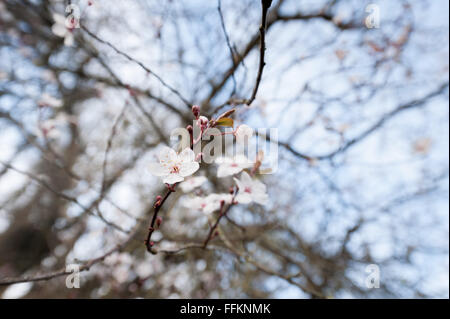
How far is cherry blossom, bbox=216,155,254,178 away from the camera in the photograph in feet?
2.93

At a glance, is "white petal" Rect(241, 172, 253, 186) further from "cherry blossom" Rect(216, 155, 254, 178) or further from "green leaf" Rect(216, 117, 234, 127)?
"green leaf" Rect(216, 117, 234, 127)

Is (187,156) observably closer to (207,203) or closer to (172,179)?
(172,179)

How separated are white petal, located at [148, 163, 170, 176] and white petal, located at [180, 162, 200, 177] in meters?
0.05

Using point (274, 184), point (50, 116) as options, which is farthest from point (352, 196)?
point (50, 116)

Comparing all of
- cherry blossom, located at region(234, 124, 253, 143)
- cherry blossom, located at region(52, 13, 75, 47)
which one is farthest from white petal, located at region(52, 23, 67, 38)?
cherry blossom, located at region(234, 124, 253, 143)

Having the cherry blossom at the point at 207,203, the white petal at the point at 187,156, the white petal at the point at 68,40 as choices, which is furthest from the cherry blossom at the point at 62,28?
the white petal at the point at 187,156

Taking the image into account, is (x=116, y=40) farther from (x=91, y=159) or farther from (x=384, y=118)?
(x=384, y=118)

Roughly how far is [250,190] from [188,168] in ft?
1.04

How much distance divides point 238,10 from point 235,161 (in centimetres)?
112

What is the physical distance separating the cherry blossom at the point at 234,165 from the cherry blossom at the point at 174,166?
0.76ft

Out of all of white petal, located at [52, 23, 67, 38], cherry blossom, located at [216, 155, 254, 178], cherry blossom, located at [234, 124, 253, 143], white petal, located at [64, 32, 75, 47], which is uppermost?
white petal, located at [52, 23, 67, 38]

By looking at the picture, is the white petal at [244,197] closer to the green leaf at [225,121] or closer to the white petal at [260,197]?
the white petal at [260,197]

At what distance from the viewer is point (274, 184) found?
226cm

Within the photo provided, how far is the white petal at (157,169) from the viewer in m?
0.72
